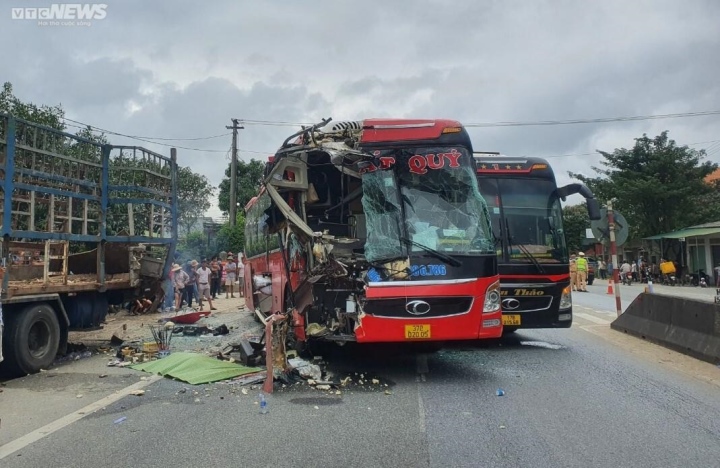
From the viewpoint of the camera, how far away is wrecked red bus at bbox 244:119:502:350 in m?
6.34

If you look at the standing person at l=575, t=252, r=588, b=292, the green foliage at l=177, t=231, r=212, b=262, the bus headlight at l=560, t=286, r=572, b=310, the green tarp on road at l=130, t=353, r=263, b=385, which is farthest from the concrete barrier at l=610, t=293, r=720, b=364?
the green foliage at l=177, t=231, r=212, b=262

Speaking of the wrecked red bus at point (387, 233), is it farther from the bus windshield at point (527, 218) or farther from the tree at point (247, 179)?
the tree at point (247, 179)

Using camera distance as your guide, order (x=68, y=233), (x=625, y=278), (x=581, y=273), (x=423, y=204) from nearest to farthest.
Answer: (x=423, y=204) < (x=68, y=233) < (x=581, y=273) < (x=625, y=278)

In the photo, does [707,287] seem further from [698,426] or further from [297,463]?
[297,463]

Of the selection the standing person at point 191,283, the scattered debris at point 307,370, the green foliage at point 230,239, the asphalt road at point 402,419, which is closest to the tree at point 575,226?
the green foliage at point 230,239

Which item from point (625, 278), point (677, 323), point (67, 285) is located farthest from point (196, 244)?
point (677, 323)

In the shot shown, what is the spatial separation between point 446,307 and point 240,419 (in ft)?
8.52

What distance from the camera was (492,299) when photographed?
21.4ft

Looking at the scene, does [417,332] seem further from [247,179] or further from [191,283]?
[247,179]

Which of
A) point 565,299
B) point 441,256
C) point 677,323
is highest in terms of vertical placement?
point 441,256

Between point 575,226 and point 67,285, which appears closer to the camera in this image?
→ point 67,285

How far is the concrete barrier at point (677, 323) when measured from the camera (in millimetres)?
7844

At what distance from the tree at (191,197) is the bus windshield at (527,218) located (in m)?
27.7

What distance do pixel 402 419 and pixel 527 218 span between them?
16.6 ft
